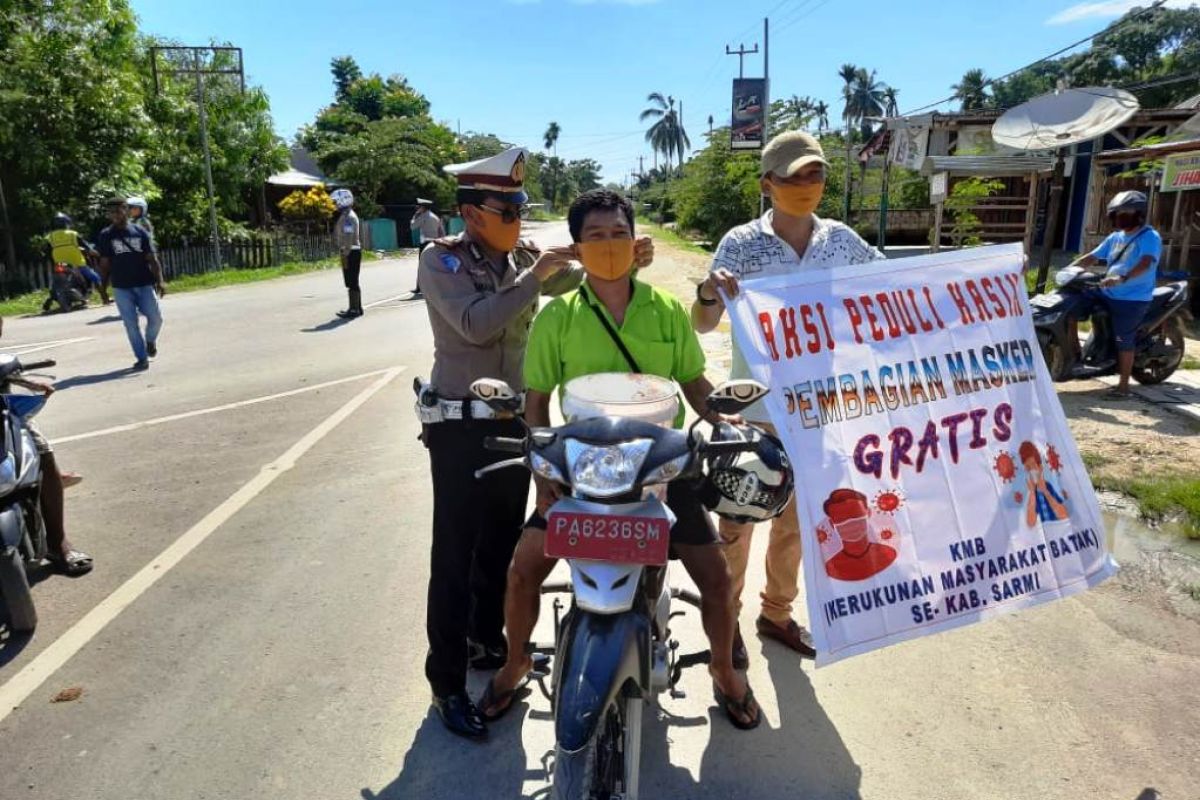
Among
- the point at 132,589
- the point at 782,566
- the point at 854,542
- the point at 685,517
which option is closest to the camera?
the point at 685,517

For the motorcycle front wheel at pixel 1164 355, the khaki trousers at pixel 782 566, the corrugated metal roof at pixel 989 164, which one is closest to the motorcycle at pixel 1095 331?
the motorcycle front wheel at pixel 1164 355

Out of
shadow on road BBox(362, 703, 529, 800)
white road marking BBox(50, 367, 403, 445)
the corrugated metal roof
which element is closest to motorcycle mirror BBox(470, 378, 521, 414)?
shadow on road BBox(362, 703, 529, 800)

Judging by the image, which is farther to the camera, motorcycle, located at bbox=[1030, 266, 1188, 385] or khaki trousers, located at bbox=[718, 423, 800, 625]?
motorcycle, located at bbox=[1030, 266, 1188, 385]

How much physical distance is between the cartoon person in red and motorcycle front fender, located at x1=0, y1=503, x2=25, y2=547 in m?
3.36

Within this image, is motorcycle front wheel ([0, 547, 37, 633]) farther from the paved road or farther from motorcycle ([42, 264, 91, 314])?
motorcycle ([42, 264, 91, 314])

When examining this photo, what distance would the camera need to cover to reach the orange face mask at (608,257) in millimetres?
2598

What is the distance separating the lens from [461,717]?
2877mm

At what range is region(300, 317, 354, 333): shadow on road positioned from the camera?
12.4 m

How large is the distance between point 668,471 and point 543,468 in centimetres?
34

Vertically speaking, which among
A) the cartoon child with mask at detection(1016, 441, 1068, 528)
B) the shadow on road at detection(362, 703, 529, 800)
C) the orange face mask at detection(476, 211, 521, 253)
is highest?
A: the orange face mask at detection(476, 211, 521, 253)

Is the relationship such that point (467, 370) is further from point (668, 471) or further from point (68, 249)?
point (68, 249)

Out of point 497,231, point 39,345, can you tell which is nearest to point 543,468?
point 497,231

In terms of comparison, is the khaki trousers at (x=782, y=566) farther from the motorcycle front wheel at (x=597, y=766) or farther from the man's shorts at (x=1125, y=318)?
Result: the man's shorts at (x=1125, y=318)

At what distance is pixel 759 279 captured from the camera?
110 inches
